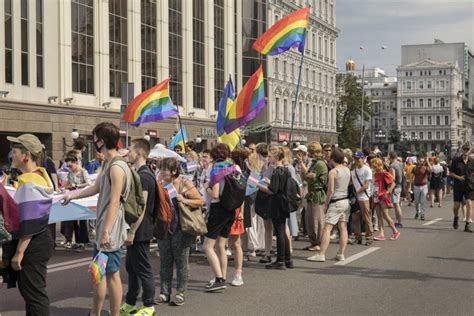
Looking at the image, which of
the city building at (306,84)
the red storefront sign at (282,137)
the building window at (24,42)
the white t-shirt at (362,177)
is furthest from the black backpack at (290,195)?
the red storefront sign at (282,137)

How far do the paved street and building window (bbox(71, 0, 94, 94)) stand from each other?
2218cm

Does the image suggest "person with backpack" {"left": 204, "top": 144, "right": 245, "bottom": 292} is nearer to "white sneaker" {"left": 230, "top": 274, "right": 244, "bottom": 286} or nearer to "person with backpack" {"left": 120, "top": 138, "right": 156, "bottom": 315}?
→ "white sneaker" {"left": 230, "top": 274, "right": 244, "bottom": 286}

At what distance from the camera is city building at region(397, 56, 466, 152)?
157m

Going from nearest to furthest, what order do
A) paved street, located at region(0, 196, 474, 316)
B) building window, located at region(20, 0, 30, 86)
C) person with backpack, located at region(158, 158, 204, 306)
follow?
paved street, located at region(0, 196, 474, 316) → person with backpack, located at region(158, 158, 204, 306) → building window, located at region(20, 0, 30, 86)

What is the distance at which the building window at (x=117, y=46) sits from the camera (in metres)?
35.8

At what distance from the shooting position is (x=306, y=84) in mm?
67812

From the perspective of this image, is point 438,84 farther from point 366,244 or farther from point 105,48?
point 366,244

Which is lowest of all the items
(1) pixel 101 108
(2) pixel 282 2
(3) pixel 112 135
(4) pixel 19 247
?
(4) pixel 19 247

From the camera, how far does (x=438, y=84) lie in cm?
15712

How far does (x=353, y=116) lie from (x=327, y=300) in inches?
3629

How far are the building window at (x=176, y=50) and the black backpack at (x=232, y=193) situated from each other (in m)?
32.9

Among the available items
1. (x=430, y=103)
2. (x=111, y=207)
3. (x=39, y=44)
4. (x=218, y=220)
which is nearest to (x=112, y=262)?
(x=111, y=207)

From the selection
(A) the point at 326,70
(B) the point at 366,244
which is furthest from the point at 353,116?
(B) the point at 366,244

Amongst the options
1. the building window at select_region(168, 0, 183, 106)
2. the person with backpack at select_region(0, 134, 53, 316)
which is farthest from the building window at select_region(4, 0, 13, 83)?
the person with backpack at select_region(0, 134, 53, 316)
